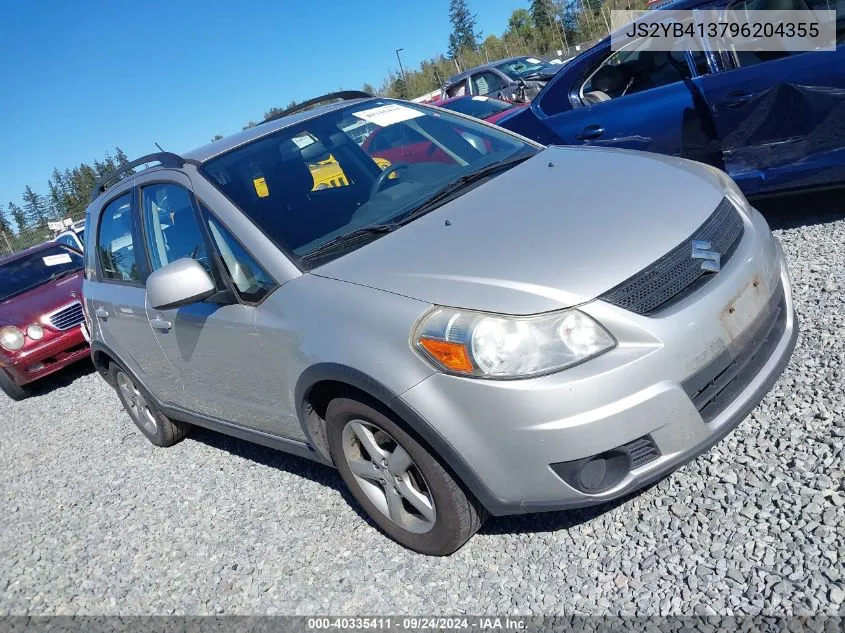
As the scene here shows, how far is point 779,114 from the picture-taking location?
4266mm

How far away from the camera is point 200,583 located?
313cm

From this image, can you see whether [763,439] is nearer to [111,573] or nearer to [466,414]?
[466,414]

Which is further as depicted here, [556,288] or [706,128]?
[706,128]

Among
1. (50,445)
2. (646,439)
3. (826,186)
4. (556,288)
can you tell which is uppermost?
(556,288)

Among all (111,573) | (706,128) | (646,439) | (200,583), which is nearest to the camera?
(646,439)

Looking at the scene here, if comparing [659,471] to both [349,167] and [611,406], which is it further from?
[349,167]

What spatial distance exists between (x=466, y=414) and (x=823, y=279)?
282cm

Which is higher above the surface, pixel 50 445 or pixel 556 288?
pixel 556 288

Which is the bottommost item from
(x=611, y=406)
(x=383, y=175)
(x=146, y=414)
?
(x=146, y=414)

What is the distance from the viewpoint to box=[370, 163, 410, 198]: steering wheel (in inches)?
129

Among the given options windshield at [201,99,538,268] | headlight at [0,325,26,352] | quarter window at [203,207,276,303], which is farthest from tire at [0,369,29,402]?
quarter window at [203,207,276,303]

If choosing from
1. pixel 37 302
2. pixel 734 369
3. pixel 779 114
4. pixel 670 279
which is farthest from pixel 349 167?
pixel 37 302

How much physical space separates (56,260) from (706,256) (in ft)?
29.2

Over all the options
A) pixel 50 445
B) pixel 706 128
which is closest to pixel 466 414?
pixel 706 128
